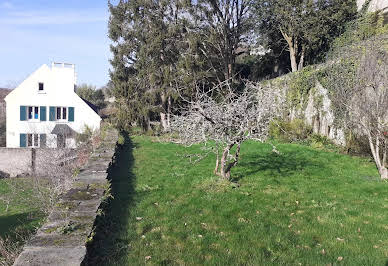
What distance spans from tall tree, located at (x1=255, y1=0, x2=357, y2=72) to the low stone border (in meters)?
18.6

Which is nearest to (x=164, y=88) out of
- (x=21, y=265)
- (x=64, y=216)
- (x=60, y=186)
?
(x=60, y=186)

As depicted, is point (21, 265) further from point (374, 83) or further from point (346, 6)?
point (346, 6)

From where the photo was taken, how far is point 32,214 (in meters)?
10.4

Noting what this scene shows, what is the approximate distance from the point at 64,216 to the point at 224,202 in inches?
126

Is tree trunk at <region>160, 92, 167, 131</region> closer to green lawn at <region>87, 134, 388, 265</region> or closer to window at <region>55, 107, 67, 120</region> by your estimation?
window at <region>55, 107, 67, 120</region>

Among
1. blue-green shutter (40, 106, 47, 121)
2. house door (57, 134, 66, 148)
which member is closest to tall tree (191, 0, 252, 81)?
house door (57, 134, 66, 148)

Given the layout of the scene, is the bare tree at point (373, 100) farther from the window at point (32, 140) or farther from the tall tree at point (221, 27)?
the window at point (32, 140)

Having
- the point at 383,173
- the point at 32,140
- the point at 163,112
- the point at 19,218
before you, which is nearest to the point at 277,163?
the point at 383,173

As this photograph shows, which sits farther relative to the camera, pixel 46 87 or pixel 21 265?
pixel 46 87

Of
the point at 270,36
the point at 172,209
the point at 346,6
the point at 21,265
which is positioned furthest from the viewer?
the point at 270,36

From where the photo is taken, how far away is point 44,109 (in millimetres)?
27359

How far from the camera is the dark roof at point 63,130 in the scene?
1039 inches

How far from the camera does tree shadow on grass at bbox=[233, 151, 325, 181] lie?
29.9 ft

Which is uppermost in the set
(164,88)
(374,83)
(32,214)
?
(164,88)
